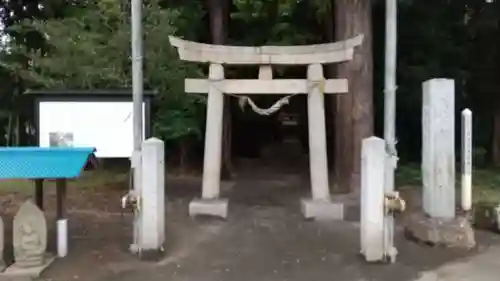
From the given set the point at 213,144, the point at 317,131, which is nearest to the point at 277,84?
the point at 317,131

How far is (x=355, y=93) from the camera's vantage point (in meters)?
13.0

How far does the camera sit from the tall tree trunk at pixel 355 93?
1301cm

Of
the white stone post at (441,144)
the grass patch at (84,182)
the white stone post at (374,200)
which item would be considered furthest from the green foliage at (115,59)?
the white stone post at (374,200)

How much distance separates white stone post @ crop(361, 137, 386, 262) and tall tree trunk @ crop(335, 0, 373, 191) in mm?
4977

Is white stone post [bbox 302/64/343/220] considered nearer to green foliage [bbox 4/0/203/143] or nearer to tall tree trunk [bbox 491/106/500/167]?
green foliage [bbox 4/0/203/143]

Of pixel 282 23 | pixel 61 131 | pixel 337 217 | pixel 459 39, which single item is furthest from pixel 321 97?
pixel 459 39

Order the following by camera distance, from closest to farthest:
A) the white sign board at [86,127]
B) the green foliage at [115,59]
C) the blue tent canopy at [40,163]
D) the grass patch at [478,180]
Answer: the blue tent canopy at [40,163] < the white sign board at [86,127] < the grass patch at [478,180] < the green foliage at [115,59]

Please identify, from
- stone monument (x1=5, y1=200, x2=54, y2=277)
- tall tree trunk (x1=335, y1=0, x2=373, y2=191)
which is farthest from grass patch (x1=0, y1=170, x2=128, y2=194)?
stone monument (x1=5, y1=200, x2=54, y2=277)

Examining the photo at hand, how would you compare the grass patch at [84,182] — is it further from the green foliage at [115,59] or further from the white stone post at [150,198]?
the white stone post at [150,198]

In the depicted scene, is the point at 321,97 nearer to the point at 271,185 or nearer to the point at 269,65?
the point at 269,65

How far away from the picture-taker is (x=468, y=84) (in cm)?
1961

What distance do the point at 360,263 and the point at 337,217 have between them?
8.30 feet

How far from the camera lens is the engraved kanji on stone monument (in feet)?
24.6

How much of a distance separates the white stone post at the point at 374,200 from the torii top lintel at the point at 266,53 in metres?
2.98
